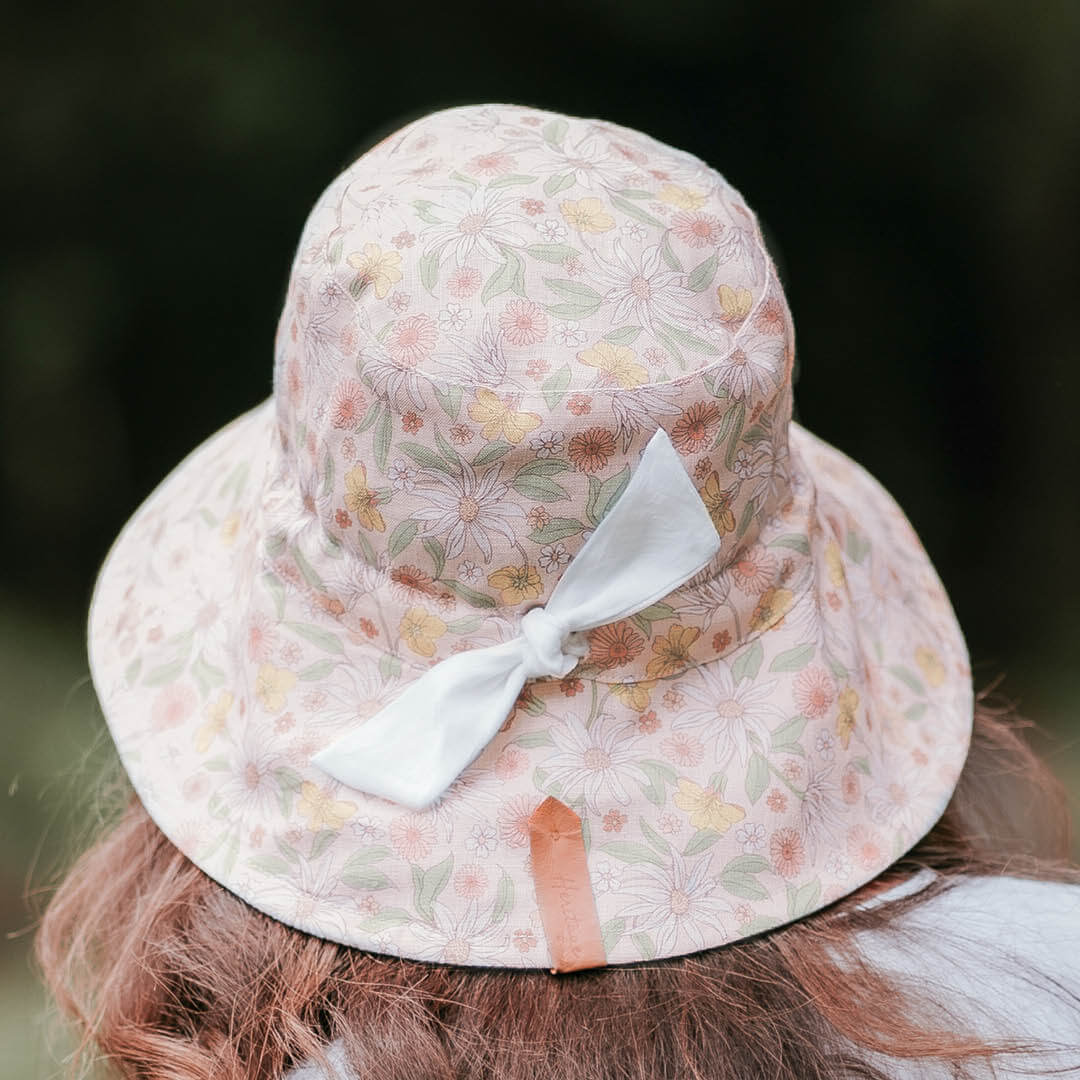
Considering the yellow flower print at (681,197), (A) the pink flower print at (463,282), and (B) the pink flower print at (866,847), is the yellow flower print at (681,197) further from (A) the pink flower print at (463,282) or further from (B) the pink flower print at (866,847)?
(B) the pink flower print at (866,847)

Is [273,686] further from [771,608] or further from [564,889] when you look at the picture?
[771,608]

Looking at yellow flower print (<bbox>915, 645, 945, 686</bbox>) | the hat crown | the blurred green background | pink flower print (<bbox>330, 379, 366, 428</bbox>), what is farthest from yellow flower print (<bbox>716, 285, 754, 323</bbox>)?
the blurred green background

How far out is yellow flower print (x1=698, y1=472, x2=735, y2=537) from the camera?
2.39 ft

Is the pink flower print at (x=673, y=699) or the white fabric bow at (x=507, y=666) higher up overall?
the white fabric bow at (x=507, y=666)

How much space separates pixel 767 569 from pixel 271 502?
35 centimetres

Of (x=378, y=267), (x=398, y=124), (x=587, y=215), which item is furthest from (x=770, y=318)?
(x=398, y=124)

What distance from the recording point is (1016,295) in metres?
2.14

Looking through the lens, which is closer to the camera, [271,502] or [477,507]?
[477,507]

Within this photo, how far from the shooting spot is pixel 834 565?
85 centimetres

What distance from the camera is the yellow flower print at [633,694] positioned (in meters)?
0.76

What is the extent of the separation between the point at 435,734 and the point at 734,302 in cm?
33

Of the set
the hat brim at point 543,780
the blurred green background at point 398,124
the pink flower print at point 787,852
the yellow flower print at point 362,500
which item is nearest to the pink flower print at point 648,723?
the hat brim at point 543,780

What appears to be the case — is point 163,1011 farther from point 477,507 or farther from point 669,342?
point 669,342

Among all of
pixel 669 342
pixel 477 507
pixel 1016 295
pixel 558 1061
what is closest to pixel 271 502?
pixel 477 507
